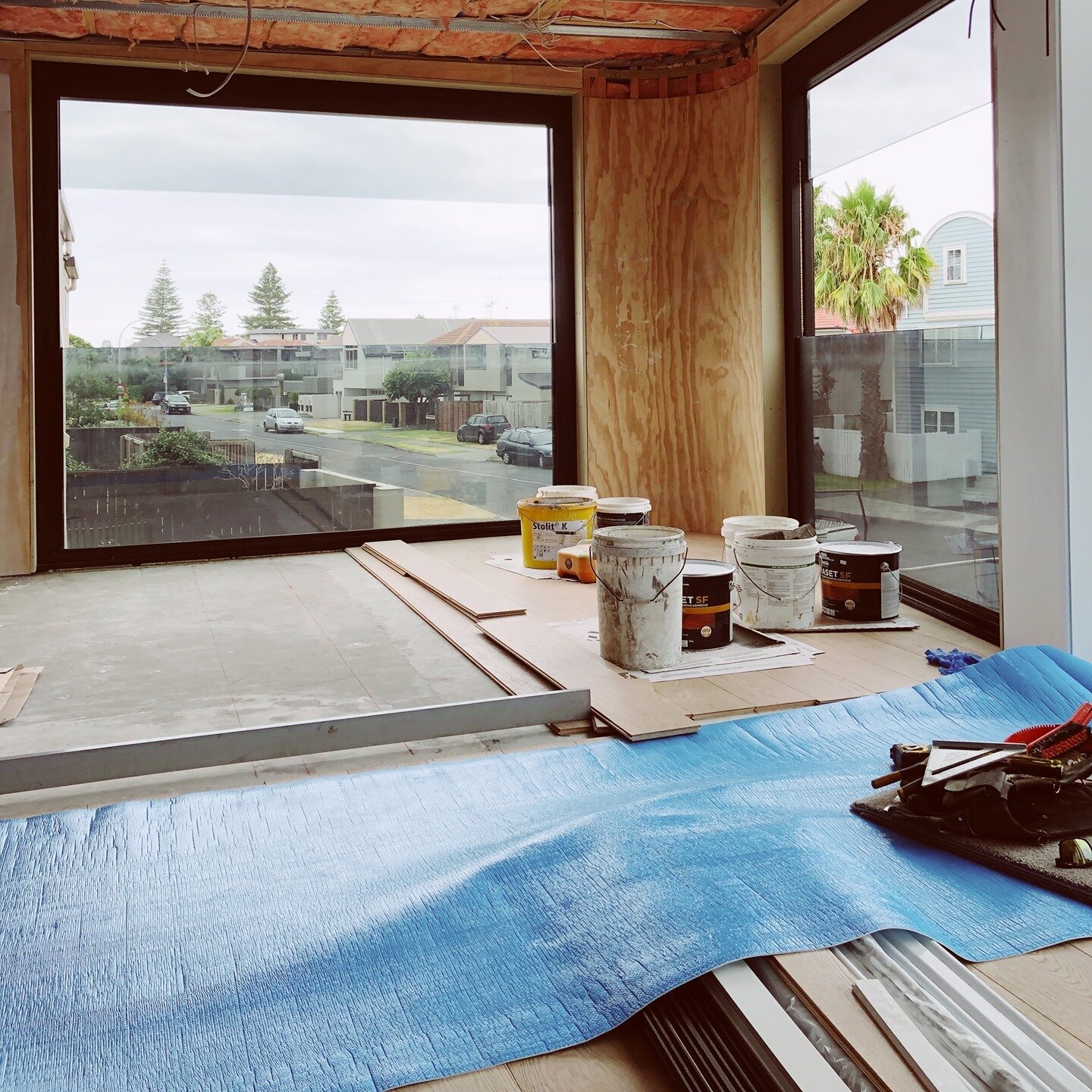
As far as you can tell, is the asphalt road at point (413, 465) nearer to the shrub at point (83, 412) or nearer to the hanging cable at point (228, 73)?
the shrub at point (83, 412)

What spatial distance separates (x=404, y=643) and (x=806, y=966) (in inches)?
87.4

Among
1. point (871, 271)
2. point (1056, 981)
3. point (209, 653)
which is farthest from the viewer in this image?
point (871, 271)

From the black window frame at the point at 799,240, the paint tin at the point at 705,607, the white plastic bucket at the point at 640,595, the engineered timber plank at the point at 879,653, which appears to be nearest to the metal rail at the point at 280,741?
the white plastic bucket at the point at 640,595

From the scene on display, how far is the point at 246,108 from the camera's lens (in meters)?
5.22

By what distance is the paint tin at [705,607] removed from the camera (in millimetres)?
3230

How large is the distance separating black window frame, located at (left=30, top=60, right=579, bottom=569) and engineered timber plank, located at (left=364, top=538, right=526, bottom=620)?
1.39 feet

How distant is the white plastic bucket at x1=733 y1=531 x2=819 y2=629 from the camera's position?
3.47 meters

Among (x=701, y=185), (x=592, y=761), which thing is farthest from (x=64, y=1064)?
(x=701, y=185)

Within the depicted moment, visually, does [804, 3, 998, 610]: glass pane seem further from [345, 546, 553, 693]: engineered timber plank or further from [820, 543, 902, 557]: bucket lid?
[345, 546, 553, 693]: engineered timber plank

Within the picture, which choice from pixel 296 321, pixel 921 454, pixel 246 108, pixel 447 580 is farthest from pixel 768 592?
pixel 246 108

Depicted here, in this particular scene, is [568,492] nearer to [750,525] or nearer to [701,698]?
[750,525]

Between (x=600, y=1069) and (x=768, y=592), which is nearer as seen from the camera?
(x=600, y=1069)

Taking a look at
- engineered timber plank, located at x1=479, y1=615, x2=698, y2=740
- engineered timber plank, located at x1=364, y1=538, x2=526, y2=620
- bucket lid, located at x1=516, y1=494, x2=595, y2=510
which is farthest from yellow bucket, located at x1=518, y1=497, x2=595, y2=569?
engineered timber plank, located at x1=479, y1=615, x2=698, y2=740

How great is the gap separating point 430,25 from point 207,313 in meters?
1.73
